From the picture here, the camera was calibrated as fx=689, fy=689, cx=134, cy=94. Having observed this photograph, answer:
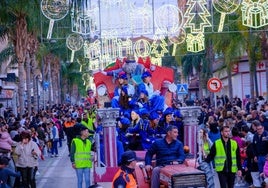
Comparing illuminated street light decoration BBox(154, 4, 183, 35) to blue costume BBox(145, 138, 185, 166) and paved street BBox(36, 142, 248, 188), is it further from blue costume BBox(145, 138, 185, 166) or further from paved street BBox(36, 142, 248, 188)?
blue costume BBox(145, 138, 185, 166)

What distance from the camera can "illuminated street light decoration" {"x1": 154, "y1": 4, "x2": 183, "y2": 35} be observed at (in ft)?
95.6

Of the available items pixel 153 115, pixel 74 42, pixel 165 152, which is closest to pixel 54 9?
pixel 74 42

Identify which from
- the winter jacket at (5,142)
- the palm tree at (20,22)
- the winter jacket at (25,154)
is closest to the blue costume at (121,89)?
the winter jacket at (25,154)

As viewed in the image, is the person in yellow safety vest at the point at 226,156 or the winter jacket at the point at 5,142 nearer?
the person in yellow safety vest at the point at 226,156

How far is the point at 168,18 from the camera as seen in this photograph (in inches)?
1180

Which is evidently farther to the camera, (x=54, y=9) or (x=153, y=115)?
(x=54, y=9)

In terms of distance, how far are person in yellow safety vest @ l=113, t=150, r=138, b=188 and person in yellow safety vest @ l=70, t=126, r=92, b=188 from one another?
18.3 feet

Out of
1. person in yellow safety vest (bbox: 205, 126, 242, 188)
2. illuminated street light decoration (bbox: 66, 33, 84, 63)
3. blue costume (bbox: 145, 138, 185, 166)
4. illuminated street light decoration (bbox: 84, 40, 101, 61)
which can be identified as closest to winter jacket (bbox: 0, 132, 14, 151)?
person in yellow safety vest (bbox: 205, 126, 242, 188)

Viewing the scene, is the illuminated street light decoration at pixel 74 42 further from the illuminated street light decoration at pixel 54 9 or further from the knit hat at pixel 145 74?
the knit hat at pixel 145 74

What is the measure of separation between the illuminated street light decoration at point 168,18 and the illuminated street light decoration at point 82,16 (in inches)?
119

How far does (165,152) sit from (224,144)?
2392 mm

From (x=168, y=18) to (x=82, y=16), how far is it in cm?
375

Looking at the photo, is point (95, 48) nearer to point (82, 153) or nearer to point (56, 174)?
point (56, 174)

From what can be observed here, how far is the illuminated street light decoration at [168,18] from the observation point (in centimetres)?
2914
